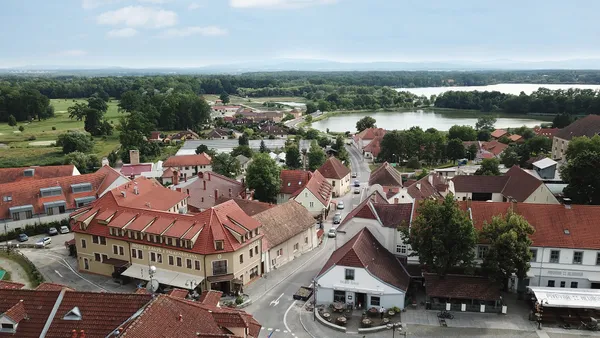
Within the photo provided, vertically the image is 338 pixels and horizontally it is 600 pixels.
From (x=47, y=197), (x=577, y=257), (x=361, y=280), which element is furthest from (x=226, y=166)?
(x=577, y=257)

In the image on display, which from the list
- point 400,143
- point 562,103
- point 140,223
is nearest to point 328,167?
point 400,143

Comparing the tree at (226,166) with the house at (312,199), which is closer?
the house at (312,199)

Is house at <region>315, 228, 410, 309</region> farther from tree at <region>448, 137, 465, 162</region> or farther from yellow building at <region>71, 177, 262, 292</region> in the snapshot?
tree at <region>448, 137, 465, 162</region>

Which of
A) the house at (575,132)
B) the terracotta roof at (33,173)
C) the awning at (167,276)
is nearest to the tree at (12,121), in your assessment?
the terracotta roof at (33,173)

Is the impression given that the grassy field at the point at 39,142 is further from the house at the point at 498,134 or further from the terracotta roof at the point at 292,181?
the house at the point at 498,134

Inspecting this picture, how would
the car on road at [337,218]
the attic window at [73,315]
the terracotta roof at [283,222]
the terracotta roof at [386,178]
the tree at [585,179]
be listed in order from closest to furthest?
the attic window at [73,315], the terracotta roof at [283,222], the tree at [585,179], the car on road at [337,218], the terracotta roof at [386,178]

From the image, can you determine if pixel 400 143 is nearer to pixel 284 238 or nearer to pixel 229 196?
pixel 229 196
